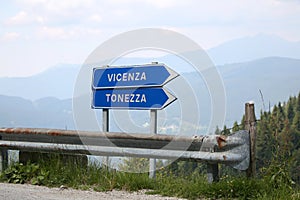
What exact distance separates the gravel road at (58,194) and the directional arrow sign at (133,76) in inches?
77.0

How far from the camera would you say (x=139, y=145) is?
24.1ft

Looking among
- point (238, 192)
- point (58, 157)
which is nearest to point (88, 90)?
point (58, 157)

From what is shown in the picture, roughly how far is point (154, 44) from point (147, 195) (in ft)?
9.07

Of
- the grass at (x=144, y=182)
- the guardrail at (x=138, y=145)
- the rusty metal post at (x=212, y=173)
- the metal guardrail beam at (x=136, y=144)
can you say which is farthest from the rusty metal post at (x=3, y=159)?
the rusty metal post at (x=212, y=173)

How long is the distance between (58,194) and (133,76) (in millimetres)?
2429

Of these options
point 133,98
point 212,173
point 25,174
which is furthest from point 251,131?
point 25,174

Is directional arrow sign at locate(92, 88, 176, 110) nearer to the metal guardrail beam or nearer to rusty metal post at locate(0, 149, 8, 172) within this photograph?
the metal guardrail beam

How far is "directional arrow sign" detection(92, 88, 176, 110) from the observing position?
7828 mm

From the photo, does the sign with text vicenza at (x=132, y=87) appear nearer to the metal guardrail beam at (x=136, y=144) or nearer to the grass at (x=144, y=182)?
the metal guardrail beam at (x=136, y=144)

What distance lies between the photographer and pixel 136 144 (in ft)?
24.1

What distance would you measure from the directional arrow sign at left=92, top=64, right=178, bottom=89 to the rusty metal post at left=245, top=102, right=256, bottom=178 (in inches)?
56.5

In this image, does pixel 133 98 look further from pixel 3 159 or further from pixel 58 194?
pixel 3 159

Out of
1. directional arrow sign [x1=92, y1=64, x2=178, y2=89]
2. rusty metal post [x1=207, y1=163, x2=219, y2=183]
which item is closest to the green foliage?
directional arrow sign [x1=92, y1=64, x2=178, y2=89]

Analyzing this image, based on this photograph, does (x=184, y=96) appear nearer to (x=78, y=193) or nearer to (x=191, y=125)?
(x=191, y=125)
